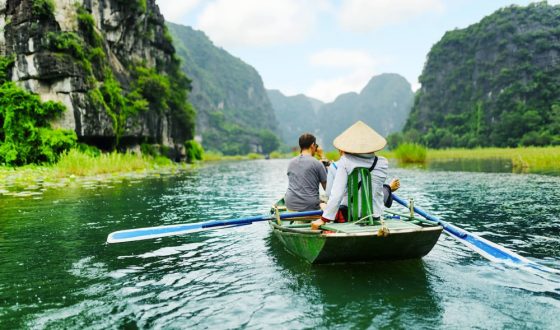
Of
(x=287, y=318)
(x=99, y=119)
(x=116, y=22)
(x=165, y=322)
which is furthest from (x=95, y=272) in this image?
(x=116, y=22)

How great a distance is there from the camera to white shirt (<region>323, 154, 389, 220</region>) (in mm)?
4867

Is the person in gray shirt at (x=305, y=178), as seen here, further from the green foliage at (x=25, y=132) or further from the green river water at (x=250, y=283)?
the green foliage at (x=25, y=132)

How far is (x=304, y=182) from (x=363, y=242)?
2067mm

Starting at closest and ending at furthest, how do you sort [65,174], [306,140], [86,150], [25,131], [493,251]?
[493,251] < [306,140] < [65,174] < [25,131] < [86,150]

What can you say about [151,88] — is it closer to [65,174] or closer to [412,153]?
[65,174]

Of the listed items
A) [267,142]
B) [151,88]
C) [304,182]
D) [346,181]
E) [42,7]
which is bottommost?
[304,182]

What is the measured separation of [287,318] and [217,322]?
0.62 m

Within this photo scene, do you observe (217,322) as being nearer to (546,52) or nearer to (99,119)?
(99,119)

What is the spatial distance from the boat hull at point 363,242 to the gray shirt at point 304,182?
52.1 inches

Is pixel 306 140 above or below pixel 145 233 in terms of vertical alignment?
above

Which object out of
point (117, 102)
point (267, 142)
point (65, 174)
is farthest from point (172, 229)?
point (267, 142)

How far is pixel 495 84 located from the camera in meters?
88.8

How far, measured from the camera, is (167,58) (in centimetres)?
4128

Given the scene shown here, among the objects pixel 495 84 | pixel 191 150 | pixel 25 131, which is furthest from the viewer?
pixel 495 84
